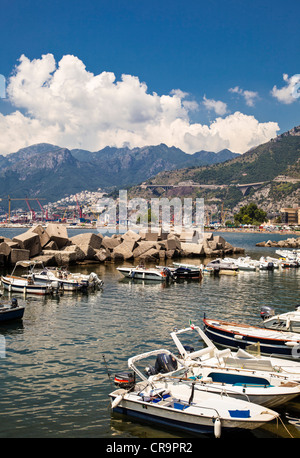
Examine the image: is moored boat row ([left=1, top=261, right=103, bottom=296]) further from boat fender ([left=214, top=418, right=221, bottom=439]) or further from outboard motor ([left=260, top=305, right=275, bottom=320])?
boat fender ([left=214, top=418, right=221, bottom=439])

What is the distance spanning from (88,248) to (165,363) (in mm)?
40636

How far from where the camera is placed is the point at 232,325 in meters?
21.1

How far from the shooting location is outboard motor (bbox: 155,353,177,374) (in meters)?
14.5

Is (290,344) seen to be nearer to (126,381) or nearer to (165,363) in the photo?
(165,363)

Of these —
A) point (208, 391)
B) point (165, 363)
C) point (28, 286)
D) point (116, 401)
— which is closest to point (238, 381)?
point (208, 391)

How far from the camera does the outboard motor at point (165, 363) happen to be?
14.5 m

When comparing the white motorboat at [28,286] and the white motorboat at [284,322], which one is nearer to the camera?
the white motorboat at [284,322]

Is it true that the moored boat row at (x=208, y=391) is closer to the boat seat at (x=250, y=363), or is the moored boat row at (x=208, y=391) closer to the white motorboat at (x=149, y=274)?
the boat seat at (x=250, y=363)

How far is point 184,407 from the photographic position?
11.7 m

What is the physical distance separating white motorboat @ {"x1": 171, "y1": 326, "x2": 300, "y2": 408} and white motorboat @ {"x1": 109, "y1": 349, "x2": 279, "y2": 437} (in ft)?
1.87

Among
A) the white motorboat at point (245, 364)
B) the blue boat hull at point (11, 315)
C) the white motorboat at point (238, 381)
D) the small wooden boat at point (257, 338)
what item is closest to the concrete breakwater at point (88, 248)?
the blue boat hull at point (11, 315)

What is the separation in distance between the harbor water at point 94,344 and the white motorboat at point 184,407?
0.44 metres

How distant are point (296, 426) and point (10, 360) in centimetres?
1183

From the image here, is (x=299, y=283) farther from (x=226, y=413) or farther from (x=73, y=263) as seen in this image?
(x=226, y=413)
